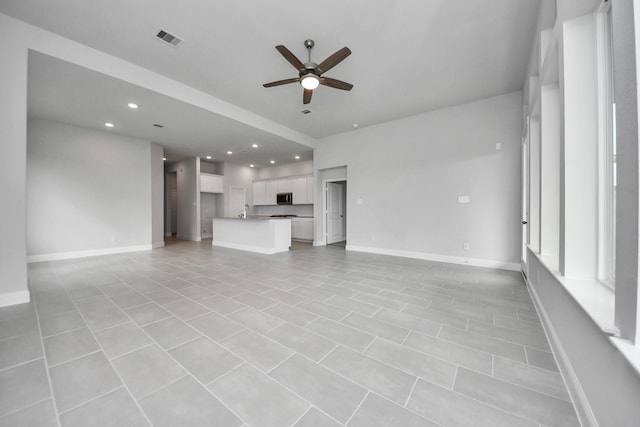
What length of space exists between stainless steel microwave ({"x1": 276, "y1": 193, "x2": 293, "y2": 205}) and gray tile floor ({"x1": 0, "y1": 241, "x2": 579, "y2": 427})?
5610mm

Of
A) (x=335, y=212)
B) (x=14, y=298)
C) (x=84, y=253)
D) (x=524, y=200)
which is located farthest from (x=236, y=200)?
(x=524, y=200)

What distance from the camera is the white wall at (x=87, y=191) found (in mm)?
4949

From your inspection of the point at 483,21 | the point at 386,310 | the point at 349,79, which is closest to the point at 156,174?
the point at 349,79

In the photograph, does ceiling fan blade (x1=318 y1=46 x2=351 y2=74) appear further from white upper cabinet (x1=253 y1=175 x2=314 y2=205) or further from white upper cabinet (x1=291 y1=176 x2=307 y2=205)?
white upper cabinet (x1=291 y1=176 x2=307 y2=205)

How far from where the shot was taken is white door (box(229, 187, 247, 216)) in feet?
30.7

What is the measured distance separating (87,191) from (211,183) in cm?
360

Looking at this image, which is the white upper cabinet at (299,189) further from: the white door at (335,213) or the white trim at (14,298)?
the white trim at (14,298)

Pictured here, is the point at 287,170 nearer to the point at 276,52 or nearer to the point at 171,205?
the point at 171,205

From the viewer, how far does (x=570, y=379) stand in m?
1.46

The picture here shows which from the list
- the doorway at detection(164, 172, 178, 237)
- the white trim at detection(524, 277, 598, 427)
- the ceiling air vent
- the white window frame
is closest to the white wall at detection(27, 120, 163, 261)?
the doorway at detection(164, 172, 178, 237)

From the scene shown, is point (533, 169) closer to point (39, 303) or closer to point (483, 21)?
point (483, 21)

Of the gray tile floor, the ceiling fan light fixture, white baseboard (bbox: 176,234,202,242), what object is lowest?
the gray tile floor

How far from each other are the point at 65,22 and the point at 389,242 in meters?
6.09

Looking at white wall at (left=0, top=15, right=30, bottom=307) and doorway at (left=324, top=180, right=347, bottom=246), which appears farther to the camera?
doorway at (left=324, top=180, right=347, bottom=246)
